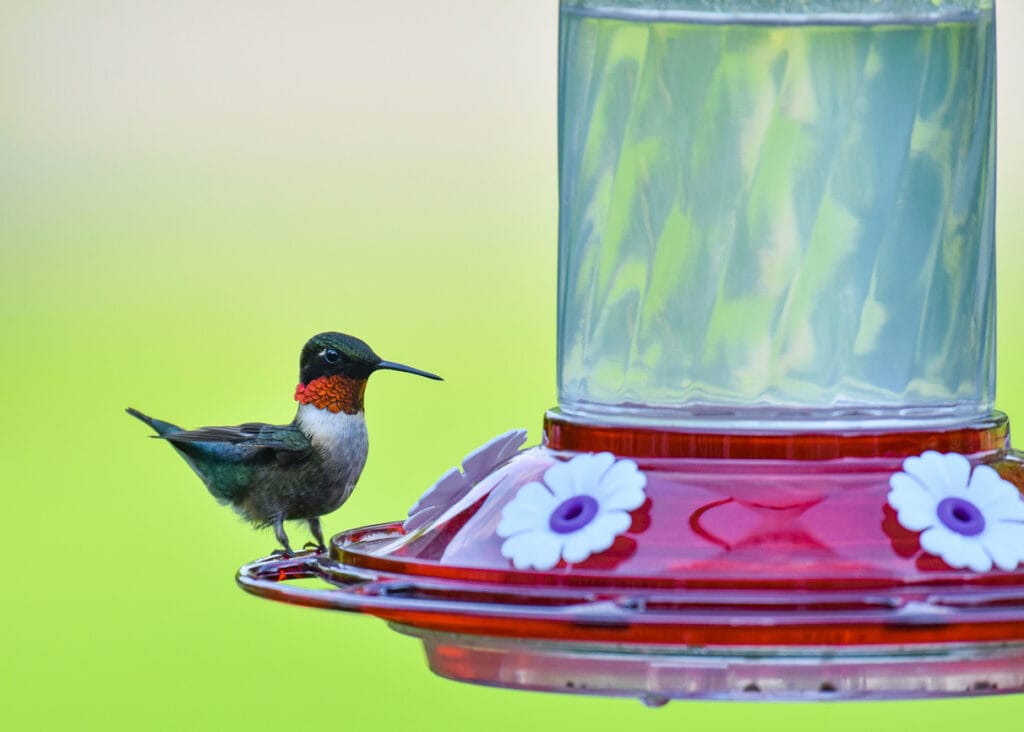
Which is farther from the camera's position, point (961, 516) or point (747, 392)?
point (747, 392)

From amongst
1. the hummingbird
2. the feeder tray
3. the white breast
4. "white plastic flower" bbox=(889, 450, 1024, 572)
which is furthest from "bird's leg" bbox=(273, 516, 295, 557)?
"white plastic flower" bbox=(889, 450, 1024, 572)

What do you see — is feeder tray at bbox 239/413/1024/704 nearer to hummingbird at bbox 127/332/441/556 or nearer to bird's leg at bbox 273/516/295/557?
hummingbird at bbox 127/332/441/556

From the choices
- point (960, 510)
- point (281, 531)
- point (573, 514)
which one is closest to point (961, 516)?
point (960, 510)

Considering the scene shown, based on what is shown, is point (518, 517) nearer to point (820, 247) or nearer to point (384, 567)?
point (384, 567)

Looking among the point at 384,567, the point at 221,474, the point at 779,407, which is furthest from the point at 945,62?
the point at 221,474

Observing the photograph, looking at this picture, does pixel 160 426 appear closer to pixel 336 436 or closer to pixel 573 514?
pixel 336 436

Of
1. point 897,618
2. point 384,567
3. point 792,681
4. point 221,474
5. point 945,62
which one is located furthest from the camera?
point 221,474
